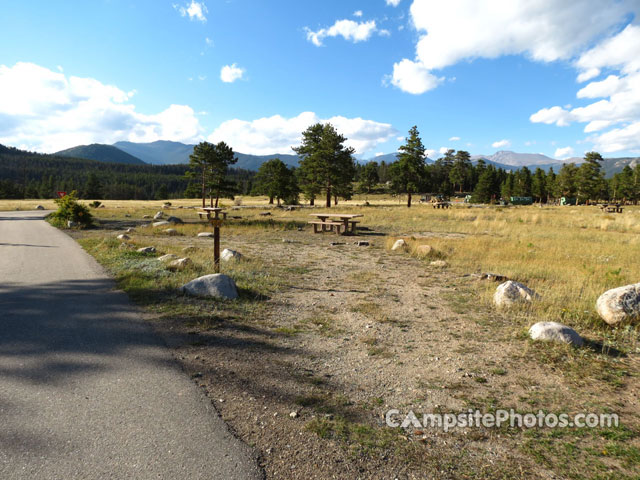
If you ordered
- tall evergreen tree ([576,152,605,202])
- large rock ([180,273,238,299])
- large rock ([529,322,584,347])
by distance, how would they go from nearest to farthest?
large rock ([529,322,584,347]) < large rock ([180,273,238,299]) < tall evergreen tree ([576,152,605,202])

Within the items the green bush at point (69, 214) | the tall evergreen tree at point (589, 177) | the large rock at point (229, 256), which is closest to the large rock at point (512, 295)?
the large rock at point (229, 256)

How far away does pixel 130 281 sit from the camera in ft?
25.1

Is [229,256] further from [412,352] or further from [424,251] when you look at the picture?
[412,352]

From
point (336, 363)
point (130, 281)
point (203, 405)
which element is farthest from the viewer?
point (130, 281)

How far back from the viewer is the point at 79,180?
13888 cm

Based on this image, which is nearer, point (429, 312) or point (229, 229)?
point (429, 312)

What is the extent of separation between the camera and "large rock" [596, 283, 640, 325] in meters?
5.54

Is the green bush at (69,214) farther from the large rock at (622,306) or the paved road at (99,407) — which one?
the large rock at (622,306)

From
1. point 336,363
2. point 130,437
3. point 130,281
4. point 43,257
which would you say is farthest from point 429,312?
point 43,257

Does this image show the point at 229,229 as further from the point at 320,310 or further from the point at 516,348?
the point at 516,348

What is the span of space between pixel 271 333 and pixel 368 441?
270cm

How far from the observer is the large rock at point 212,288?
6.77m

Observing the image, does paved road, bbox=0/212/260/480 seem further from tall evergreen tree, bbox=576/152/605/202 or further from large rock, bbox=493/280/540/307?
tall evergreen tree, bbox=576/152/605/202

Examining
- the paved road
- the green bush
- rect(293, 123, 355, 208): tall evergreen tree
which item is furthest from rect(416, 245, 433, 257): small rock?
rect(293, 123, 355, 208): tall evergreen tree
